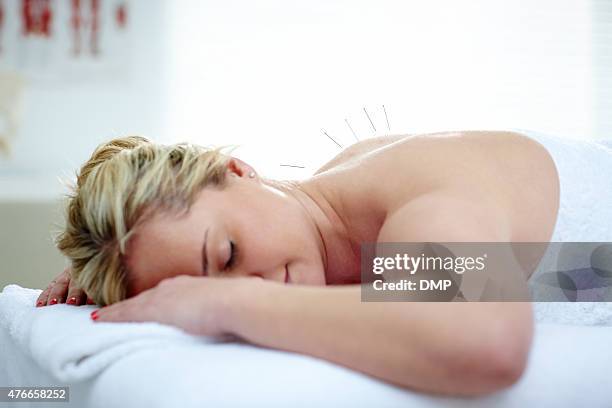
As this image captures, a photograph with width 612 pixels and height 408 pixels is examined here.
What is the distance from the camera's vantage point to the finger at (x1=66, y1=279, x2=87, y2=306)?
1172mm

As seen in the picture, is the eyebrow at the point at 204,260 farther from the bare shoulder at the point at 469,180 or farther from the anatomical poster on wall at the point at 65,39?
the anatomical poster on wall at the point at 65,39

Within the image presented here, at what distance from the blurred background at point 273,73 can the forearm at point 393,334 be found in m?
2.58

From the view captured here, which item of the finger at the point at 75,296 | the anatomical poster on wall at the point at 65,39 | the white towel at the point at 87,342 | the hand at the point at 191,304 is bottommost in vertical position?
the finger at the point at 75,296

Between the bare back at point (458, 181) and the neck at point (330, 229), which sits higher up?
the bare back at point (458, 181)

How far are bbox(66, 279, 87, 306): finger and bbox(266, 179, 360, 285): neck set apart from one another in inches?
13.9

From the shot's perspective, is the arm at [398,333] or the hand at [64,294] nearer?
the arm at [398,333]

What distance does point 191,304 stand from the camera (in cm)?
85

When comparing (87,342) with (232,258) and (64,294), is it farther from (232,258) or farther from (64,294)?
(64,294)

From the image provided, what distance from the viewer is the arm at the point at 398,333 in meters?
0.71

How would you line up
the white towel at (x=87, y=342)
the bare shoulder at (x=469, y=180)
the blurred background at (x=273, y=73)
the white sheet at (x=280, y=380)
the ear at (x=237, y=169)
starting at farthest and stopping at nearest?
the blurred background at (x=273, y=73), the ear at (x=237, y=169), the bare shoulder at (x=469, y=180), the white towel at (x=87, y=342), the white sheet at (x=280, y=380)

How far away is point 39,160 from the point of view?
11.7 feet

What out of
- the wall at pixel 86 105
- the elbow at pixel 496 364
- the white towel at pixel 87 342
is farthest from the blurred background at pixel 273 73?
the elbow at pixel 496 364

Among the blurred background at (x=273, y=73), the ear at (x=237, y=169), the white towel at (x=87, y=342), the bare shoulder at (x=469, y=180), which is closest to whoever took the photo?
the white towel at (x=87, y=342)

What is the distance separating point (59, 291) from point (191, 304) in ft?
1.57
